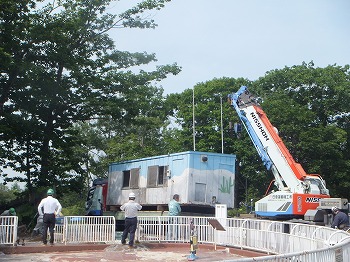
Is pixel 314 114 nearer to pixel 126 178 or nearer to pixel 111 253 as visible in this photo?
pixel 126 178

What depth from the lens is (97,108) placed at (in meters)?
26.9

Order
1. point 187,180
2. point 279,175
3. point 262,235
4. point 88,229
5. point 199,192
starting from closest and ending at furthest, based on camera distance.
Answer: point 262,235 → point 88,229 → point 187,180 → point 199,192 → point 279,175

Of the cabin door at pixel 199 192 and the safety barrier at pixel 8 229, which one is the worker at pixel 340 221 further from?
the safety barrier at pixel 8 229

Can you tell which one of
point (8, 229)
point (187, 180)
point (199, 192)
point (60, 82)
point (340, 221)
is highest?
point (60, 82)

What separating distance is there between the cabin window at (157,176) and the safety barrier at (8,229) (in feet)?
24.4

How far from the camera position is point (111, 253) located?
14.8 metres

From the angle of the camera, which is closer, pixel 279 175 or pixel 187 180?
pixel 187 180

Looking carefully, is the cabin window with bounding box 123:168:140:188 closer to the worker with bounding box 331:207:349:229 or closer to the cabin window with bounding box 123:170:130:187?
the cabin window with bounding box 123:170:130:187

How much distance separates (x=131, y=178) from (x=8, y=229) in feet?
29.6

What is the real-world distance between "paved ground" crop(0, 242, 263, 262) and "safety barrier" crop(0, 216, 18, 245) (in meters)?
0.27

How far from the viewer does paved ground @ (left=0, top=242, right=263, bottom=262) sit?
1369 cm

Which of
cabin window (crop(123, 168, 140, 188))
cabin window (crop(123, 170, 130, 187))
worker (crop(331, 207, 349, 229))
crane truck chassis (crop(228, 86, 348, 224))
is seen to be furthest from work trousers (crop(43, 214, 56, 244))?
crane truck chassis (crop(228, 86, 348, 224))

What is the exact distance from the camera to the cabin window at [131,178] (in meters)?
23.0

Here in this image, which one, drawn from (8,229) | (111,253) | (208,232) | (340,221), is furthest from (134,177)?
(340,221)
